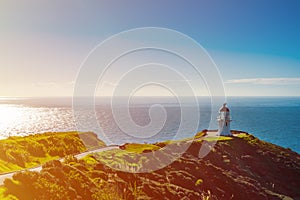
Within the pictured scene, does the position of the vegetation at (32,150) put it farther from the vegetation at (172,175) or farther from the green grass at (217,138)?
the green grass at (217,138)

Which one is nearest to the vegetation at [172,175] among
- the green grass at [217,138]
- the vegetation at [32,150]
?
the green grass at [217,138]

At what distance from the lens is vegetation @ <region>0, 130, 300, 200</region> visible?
14206 millimetres

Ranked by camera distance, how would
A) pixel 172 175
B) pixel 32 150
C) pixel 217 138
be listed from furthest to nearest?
pixel 217 138 → pixel 172 175 → pixel 32 150

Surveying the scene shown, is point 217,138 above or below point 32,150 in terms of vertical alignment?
below

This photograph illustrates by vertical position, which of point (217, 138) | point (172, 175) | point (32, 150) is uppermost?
point (32, 150)

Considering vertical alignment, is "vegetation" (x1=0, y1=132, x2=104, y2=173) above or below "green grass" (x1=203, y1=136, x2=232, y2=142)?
above

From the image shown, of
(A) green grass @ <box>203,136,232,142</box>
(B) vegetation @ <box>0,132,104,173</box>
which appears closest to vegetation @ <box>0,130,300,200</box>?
(A) green grass @ <box>203,136,232,142</box>


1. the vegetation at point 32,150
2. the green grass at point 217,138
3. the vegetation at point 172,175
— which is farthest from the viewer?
the green grass at point 217,138

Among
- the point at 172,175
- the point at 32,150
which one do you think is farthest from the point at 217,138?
the point at 32,150

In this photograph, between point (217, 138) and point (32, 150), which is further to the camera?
point (217, 138)

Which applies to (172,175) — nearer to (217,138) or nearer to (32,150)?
(32,150)

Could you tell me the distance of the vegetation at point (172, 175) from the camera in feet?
46.6

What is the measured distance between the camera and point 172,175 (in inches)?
1131

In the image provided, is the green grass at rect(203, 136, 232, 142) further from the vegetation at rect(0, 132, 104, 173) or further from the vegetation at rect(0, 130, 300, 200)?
the vegetation at rect(0, 132, 104, 173)
